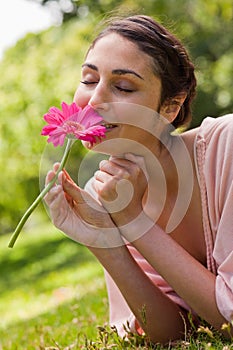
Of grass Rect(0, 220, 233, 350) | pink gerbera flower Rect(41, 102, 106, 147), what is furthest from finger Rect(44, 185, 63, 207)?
grass Rect(0, 220, 233, 350)

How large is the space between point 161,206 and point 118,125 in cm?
60

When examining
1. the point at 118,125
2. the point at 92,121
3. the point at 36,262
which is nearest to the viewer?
the point at 92,121

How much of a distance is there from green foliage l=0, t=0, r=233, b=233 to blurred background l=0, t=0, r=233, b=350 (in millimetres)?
28

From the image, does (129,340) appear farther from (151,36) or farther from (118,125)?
(151,36)

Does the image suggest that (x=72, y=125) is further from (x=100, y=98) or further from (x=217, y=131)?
(x=217, y=131)

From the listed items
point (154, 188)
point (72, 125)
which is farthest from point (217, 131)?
point (72, 125)

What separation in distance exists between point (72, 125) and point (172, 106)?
68 cm

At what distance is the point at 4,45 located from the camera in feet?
75.6

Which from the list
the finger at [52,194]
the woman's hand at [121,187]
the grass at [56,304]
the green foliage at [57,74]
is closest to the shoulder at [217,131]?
the woman's hand at [121,187]

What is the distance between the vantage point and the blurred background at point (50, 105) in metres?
5.70

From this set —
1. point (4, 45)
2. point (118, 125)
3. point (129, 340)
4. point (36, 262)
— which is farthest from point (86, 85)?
point (4, 45)

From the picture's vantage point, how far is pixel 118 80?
3123 millimetres

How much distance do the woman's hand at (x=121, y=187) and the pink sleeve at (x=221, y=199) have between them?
35cm

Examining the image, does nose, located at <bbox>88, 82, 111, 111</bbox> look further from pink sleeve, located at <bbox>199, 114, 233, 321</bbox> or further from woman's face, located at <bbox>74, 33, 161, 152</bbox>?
pink sleeve, located at <bbox>199, 114, 233, 321</bbox>
